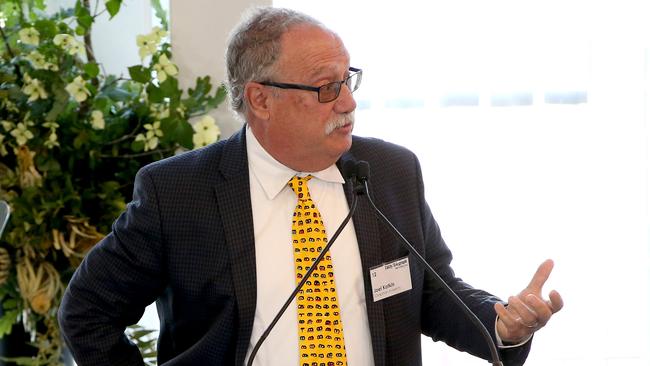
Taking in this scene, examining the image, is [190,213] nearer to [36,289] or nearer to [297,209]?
[297,209]

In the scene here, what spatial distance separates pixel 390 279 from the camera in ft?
6.95

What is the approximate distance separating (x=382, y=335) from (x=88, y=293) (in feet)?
2.19

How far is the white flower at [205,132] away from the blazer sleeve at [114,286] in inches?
30.3

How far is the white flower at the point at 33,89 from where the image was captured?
291 centimetres

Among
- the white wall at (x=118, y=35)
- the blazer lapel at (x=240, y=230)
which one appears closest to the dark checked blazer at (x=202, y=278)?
the blazer lapel at (x=240, y=230)

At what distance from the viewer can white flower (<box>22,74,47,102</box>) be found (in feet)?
9.54

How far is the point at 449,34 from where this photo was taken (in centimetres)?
333

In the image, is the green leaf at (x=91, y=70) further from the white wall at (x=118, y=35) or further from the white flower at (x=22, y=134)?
the white wall at (x=118, y=35)

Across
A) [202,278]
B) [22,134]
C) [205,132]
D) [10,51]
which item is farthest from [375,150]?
[10,51]

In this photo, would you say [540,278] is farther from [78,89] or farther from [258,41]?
[78,89]

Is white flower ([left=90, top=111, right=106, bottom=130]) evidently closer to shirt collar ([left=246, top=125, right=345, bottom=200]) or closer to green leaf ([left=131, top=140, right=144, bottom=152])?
green leaf ([left=131, top=140, right=144, bottom=152])

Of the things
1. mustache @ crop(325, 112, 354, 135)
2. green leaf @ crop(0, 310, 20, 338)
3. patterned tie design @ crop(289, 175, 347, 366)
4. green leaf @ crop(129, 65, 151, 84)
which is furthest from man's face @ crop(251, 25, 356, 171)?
green leaf @ crop(0, 310, 20, 338)

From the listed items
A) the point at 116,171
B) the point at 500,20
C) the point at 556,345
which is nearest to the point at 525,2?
the point at 500,20

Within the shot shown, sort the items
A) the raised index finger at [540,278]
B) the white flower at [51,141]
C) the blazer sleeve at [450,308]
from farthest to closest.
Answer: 1. the white flower at [51,141]
2. the blazer sleeve at [450,308]
3. the raised index finger at [540,278]
